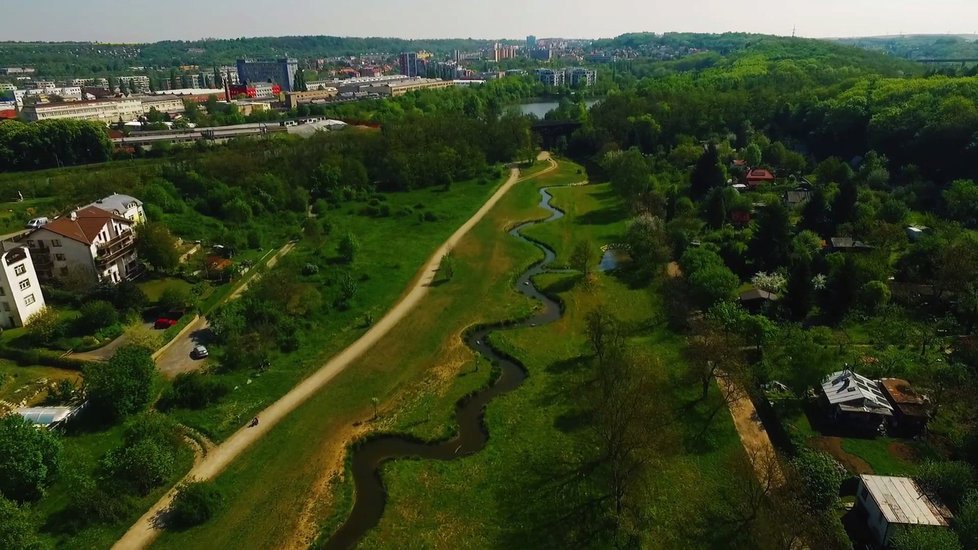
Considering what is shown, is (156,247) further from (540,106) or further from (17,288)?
(540,106)

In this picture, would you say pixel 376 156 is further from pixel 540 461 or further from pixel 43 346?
pixel 540 461

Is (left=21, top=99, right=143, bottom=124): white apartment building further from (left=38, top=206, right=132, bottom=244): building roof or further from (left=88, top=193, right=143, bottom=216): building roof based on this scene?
(left=38, top=206, right=132, bottom=244): building roof

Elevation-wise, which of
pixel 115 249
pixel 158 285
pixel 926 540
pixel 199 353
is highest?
pixel 115 249

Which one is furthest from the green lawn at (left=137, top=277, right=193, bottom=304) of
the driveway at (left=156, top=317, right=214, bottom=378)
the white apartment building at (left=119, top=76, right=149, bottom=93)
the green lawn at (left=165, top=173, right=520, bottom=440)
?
the white apartment building at (left=119, top=76, right=149, bottom=93)

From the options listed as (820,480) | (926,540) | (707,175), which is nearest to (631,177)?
(707,175)

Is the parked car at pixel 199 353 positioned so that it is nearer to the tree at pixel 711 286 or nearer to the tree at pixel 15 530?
the tree at pixel 15 530

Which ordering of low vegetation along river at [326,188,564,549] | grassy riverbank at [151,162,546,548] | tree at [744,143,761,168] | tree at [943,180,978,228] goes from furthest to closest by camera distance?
tree at [744,143,761,168] < tree at [943,180,978,228] < low vegetation along river at [326,188,564,549] < grassy riverbank at [151,162,546,548]

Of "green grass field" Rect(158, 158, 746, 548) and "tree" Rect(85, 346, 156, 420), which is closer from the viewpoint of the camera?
"green grass field" Rect(158, 158, 746, 548)
